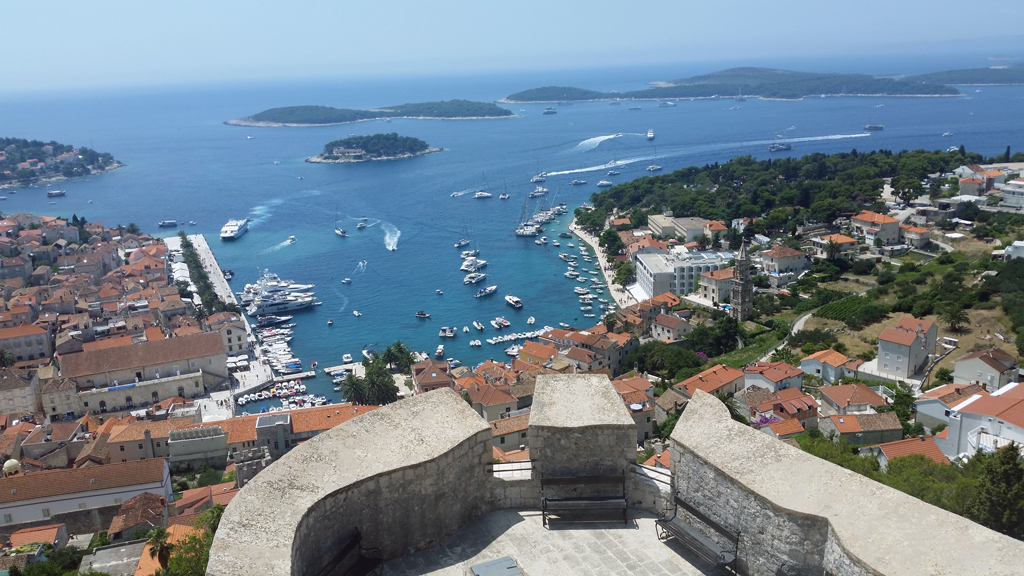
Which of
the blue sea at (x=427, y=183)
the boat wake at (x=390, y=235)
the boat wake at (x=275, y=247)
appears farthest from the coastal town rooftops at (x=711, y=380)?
the boat wake at (x=275, y=247)

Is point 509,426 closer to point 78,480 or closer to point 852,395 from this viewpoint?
point 852,395

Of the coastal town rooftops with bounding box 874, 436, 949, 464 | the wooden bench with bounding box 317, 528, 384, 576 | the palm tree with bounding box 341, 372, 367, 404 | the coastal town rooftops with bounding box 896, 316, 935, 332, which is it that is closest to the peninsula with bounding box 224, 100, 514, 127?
the palm tree with bounding box 341, 372, 367, 404

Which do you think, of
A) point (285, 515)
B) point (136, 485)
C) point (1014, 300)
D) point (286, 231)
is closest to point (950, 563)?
point (285, 515)

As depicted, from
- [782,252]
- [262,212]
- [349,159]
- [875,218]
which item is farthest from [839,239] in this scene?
[349,159]

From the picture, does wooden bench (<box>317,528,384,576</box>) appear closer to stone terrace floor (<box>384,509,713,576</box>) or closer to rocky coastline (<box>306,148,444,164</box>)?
stone terrace floor (<box>384,509,713,576</box>)

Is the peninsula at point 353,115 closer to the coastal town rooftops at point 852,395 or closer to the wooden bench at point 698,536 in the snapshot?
the coastal town rooftops at point 852,395
